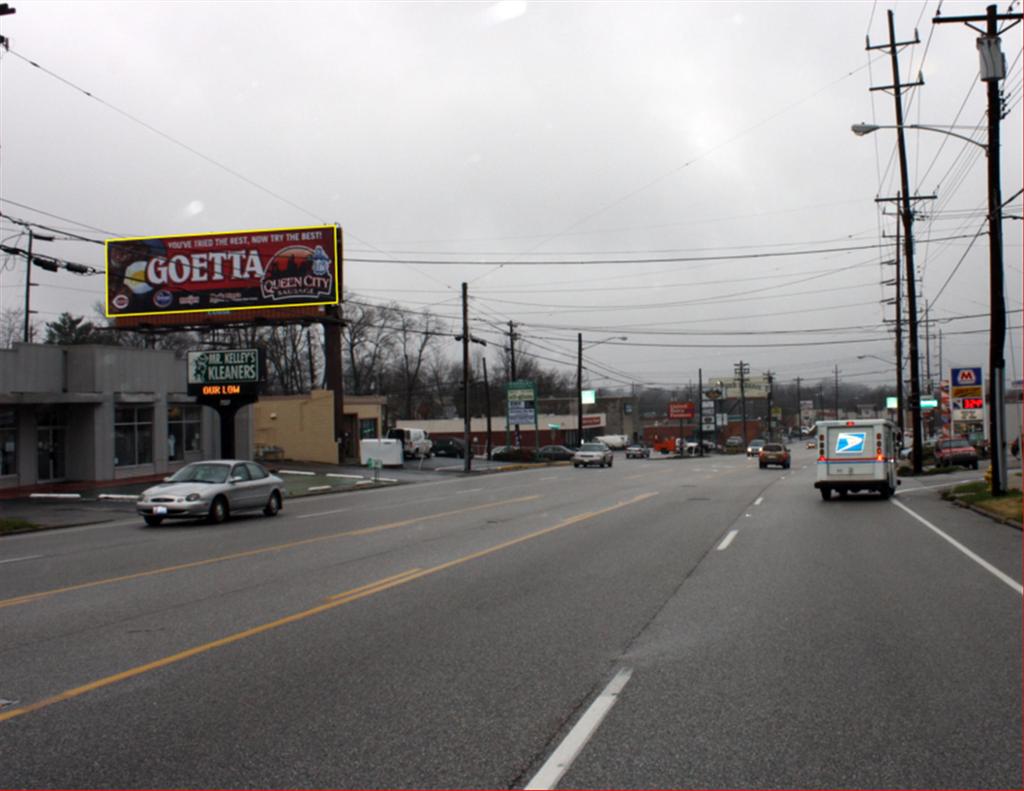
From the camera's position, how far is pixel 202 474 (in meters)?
22.5

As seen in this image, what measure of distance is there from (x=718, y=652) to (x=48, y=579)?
9331 mm

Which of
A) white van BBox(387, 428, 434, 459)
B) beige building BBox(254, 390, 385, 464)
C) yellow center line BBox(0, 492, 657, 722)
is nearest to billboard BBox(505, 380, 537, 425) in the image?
white van BBox(387, 428, 434, 459)

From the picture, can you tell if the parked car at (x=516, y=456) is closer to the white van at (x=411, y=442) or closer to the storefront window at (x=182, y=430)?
the white van at (x=411, y=442)

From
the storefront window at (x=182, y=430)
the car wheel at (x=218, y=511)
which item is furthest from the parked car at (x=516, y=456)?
the car wheel at (x=218, y=511)

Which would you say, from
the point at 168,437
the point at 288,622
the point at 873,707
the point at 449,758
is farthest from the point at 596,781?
the point at 168,437

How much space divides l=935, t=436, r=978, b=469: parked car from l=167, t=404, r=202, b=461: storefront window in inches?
1455

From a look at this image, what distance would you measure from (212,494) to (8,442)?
14959 millimetres

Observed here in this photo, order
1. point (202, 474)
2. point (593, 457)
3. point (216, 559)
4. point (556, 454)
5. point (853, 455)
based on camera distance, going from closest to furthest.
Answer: point (216, 559) < point (202, 474) < point (853, 455) < point (593, 457) < point (556, 454)

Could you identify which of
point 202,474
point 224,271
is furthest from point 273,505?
point 224,271

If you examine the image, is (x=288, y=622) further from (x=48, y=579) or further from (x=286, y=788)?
(x=48, y=579)

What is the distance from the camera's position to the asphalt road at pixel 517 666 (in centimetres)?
511

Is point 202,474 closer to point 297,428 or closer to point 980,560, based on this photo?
point 980,560

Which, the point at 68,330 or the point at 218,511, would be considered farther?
the point at 68,330

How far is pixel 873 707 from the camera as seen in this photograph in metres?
6.11
